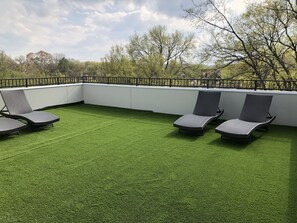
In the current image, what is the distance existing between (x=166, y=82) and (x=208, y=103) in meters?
2.19

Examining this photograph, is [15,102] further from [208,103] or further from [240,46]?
[240,46]

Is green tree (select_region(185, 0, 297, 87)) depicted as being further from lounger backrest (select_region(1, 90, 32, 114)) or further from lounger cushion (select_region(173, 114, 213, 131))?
lounger backrest (select_region(1, 90, 32, 114))

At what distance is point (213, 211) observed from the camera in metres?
2.54

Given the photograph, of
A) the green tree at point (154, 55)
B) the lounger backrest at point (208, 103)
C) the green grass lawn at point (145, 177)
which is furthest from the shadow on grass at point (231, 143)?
the green tree at point (154, 55)

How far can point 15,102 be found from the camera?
6074mm

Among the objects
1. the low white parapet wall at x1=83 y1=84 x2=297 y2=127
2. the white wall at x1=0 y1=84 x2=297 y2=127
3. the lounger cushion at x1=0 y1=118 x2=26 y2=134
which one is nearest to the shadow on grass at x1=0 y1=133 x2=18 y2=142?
the lounger cushion at x1=0 y1=118 x2=26 y2=134

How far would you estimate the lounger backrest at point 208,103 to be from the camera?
236 inches

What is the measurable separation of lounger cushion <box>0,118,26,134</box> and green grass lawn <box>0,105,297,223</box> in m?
0.23

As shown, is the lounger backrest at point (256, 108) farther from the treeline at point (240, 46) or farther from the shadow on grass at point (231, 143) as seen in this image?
the treeline at point (240, 46)

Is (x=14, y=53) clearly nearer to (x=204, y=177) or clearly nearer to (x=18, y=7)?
(x=18, y=7)

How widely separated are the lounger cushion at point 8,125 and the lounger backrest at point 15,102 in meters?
0.50

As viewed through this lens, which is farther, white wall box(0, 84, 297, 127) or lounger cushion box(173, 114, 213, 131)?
white wall box(0, 84, 297, 127)

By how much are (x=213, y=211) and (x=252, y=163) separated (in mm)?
1595

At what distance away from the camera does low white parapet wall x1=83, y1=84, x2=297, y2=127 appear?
5921 millimetres
